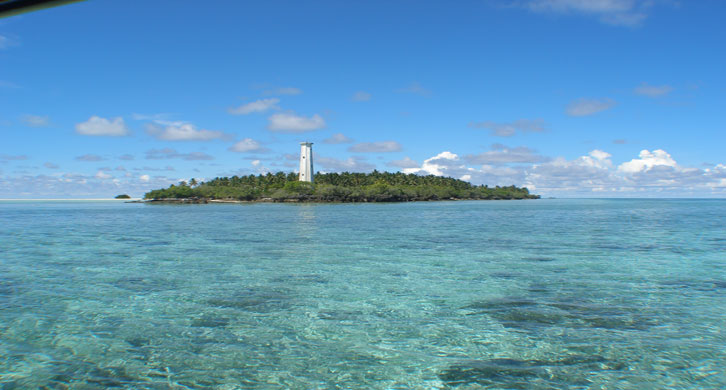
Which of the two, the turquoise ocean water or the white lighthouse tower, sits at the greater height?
the white lighthouse tower

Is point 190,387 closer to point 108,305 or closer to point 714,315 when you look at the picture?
point 108,305

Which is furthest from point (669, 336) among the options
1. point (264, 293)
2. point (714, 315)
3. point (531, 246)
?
point (531, 246)

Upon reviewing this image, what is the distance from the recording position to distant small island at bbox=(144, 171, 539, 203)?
452 feet

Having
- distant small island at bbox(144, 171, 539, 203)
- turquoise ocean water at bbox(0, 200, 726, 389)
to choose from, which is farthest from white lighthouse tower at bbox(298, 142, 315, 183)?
turquoise ocean water at bbox(0, 200, 726, 389)

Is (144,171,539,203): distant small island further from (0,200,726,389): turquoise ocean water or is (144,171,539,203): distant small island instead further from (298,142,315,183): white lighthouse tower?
(0,200,726,389): turquoise ocean water

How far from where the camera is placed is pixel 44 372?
659cm

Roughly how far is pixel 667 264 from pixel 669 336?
1099cm

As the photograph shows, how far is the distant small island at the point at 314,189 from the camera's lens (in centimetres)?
13775

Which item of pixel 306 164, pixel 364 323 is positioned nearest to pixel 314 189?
pixel 306 164

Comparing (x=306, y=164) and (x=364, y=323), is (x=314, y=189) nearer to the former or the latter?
(x=306, y=164)

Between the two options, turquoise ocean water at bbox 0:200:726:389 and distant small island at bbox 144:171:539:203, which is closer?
turquoise ocean water at bbox 0:200:726:389

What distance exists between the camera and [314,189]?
453 ft

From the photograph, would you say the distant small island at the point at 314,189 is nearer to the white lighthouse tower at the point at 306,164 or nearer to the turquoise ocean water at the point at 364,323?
the white lighthouse tower at the point at 306,164

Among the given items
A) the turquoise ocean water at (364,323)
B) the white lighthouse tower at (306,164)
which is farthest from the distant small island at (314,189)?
the turquoise ocean water at (364,323)
